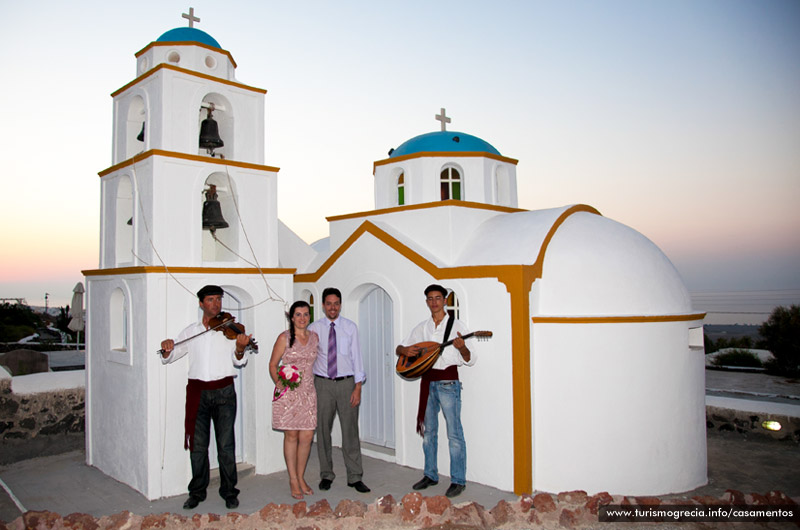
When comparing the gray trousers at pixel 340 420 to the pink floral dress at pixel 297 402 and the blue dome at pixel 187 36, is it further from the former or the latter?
the blue dome at pixel 187 36

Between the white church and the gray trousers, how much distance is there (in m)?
1.04

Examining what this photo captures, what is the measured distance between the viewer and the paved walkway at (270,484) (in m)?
6.71

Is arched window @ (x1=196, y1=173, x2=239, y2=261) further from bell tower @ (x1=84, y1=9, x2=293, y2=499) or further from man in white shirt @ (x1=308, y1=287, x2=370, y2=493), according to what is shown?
man in white shirt @ (x1=308, y1=287, x2=370, y2=493)

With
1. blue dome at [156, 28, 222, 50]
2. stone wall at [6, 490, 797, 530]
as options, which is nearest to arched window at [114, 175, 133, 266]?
blue dome at [156, 28, 222, 50]

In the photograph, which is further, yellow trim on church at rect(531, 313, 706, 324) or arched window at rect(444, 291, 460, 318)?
arched window at rect(444, 291, 460, 318)

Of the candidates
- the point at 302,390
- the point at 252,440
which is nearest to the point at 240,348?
the point at 302,390

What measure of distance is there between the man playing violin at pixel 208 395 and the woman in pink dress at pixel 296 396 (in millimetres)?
432

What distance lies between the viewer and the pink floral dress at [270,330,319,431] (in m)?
6.42

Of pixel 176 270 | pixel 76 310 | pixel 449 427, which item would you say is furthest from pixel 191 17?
pixel 76 310

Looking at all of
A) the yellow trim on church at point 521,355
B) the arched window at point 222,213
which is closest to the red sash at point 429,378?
the yellow trim on church at point 521,355

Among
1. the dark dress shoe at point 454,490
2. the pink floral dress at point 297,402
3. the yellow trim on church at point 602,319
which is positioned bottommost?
the dark dress shoe at point 454,490

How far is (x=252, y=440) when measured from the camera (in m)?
7.77

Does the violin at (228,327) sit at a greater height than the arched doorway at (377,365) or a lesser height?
greater

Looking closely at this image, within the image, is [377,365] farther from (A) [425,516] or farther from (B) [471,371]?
(A) [425,516]
